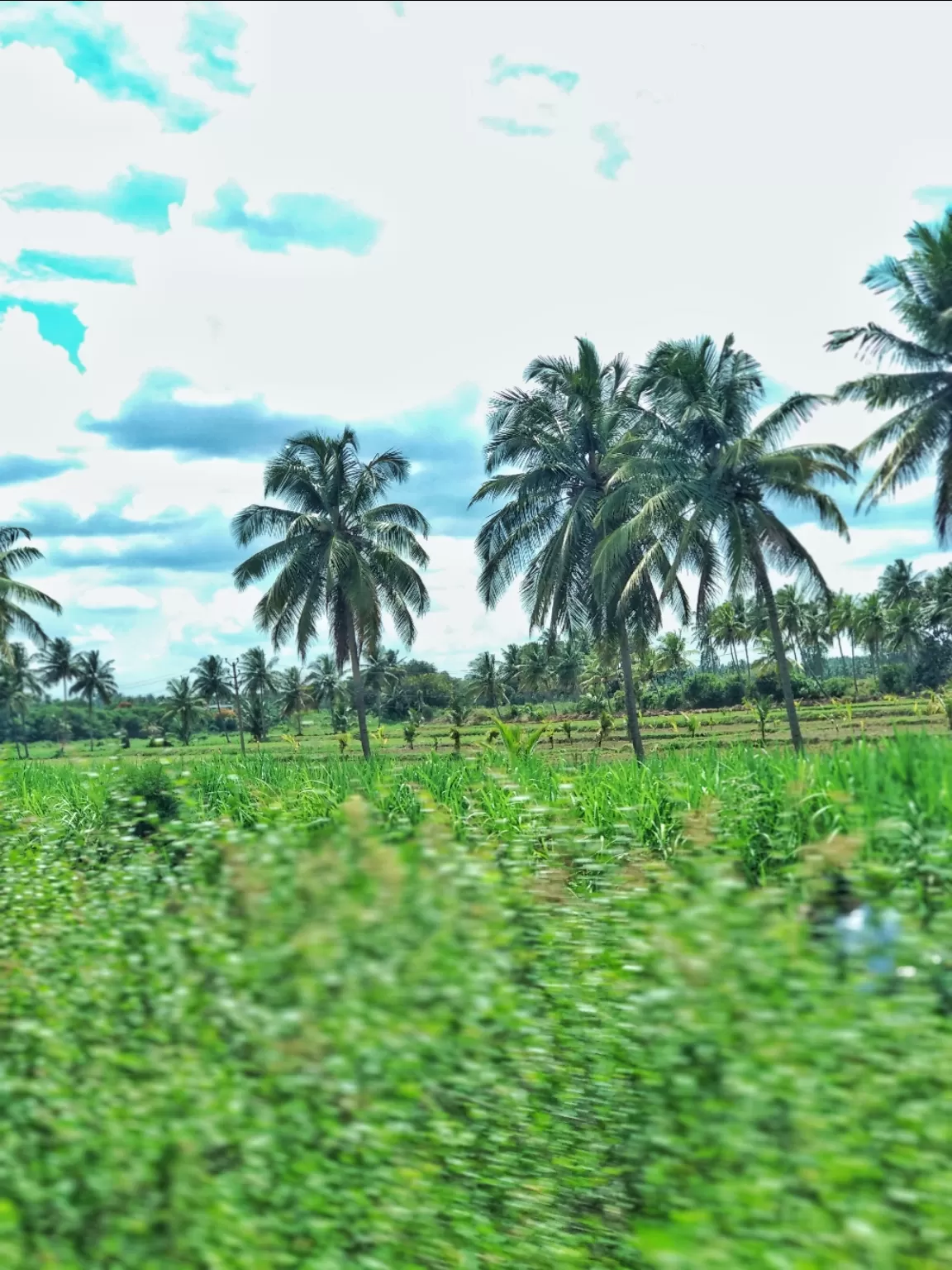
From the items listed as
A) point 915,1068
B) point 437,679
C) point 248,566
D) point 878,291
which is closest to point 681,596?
point 878,291

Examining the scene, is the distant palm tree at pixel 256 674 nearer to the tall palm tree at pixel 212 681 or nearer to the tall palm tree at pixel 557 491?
the tall palm tree at pixel 212 681

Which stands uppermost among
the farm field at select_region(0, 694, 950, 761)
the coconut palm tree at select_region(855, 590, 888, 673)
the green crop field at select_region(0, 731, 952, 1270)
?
the coconut palm tree at select_region(855, 590, 888, 673)

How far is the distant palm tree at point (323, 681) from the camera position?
82688 mm

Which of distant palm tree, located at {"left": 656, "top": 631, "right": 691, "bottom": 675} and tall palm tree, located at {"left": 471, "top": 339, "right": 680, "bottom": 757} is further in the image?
distant palm tree, located at {"left": 656, "top": 631, "right": 691, "bottom": 675}

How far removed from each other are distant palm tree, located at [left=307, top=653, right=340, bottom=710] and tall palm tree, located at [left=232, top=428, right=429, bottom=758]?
54892mm

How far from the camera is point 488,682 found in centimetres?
7906

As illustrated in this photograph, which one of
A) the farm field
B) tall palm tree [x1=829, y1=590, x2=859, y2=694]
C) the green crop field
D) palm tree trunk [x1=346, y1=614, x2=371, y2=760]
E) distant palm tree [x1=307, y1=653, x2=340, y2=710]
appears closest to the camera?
the green crop field

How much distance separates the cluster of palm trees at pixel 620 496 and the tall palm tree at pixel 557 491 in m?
0.04

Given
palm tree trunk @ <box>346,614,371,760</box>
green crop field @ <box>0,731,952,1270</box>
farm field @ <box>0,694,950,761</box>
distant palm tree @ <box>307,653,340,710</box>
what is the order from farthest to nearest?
distant palm tree @ <box>307,653,340,710</box>, farm field @ <box>0,694,950,761</box>, palm tree trunk @ <box>346,614,371,760</box>, green crop field @ <box>0,731,952,1270</box>

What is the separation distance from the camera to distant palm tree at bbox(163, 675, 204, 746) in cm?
7681

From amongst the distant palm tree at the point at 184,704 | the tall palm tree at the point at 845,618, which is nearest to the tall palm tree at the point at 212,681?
the distant palm tree at the point at 184,704

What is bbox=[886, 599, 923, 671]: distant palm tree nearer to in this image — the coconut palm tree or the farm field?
the coconut palm tree

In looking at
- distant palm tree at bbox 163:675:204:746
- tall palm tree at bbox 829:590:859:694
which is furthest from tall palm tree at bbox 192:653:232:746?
tall palm tree at bbox 829:590:859:694

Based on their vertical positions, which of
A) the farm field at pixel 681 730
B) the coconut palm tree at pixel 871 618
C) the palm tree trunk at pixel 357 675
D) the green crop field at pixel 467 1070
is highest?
the coconut palm tree at pixel 871 618
